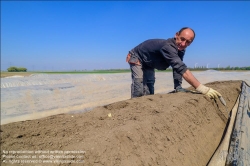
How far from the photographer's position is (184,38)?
2.82 m

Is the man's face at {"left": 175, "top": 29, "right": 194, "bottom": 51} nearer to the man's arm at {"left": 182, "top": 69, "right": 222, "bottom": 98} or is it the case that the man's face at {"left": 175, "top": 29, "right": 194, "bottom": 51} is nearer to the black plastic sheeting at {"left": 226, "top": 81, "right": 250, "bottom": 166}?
the man's arm at {"left": 182, "top": 69, "right": 222, "bottom": 98}

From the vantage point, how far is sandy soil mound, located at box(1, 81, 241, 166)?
4.58 feet

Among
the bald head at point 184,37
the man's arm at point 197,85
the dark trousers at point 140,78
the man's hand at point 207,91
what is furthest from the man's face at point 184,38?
the dark trousers at point 140,78

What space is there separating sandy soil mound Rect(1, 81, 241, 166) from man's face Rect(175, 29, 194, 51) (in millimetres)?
840

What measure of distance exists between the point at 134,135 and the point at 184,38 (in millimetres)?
1854

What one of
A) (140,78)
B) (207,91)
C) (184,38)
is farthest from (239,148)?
(140,78)

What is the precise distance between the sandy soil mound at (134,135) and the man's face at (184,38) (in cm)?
84

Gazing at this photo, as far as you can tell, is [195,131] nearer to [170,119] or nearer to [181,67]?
[170,119]

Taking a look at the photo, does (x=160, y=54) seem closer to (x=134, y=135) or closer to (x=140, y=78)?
(x=140, y=78)

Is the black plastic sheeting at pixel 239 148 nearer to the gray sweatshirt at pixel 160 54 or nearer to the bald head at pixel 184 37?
the gray sweatshirt at pixel 160 54

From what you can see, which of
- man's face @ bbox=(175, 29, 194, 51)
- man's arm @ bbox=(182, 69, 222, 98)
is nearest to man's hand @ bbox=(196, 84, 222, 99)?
man's arm @ bbox=(182, 69, 222, 98)

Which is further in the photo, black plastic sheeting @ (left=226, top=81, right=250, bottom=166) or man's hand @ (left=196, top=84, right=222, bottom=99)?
man's hand @ (left=196, top=84, right=222, bottom=99)

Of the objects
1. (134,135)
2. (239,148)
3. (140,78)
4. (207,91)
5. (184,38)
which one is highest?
(184,38)

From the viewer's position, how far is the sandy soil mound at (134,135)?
4.58 ft
